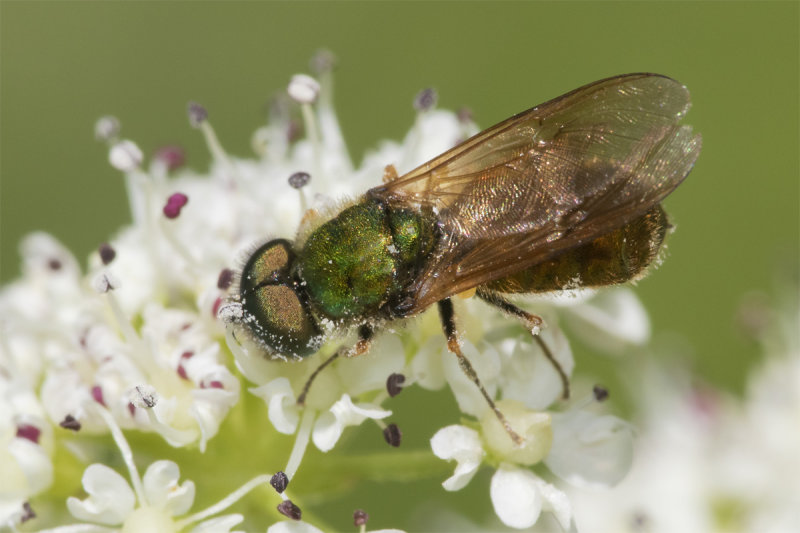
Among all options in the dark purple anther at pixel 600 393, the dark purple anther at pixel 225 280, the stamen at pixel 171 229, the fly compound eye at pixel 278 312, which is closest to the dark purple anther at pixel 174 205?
the stamen at pixel 171 229

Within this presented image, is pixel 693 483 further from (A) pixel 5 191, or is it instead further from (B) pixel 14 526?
(A) pixel 5 191

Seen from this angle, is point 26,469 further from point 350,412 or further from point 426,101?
point 426,101

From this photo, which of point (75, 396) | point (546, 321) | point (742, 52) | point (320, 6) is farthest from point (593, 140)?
point (320, 6)

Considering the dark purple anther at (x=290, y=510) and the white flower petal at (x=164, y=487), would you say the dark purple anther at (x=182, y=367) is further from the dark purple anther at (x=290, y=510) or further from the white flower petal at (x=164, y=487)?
the dark purple anther at (x=290, y=510)

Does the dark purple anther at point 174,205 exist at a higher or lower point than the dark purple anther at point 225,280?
higher

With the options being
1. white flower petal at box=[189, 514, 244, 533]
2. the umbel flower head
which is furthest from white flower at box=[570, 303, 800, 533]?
white flower petal at box=[189, 514, 244, 533]

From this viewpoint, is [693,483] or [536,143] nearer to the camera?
[536,143]
